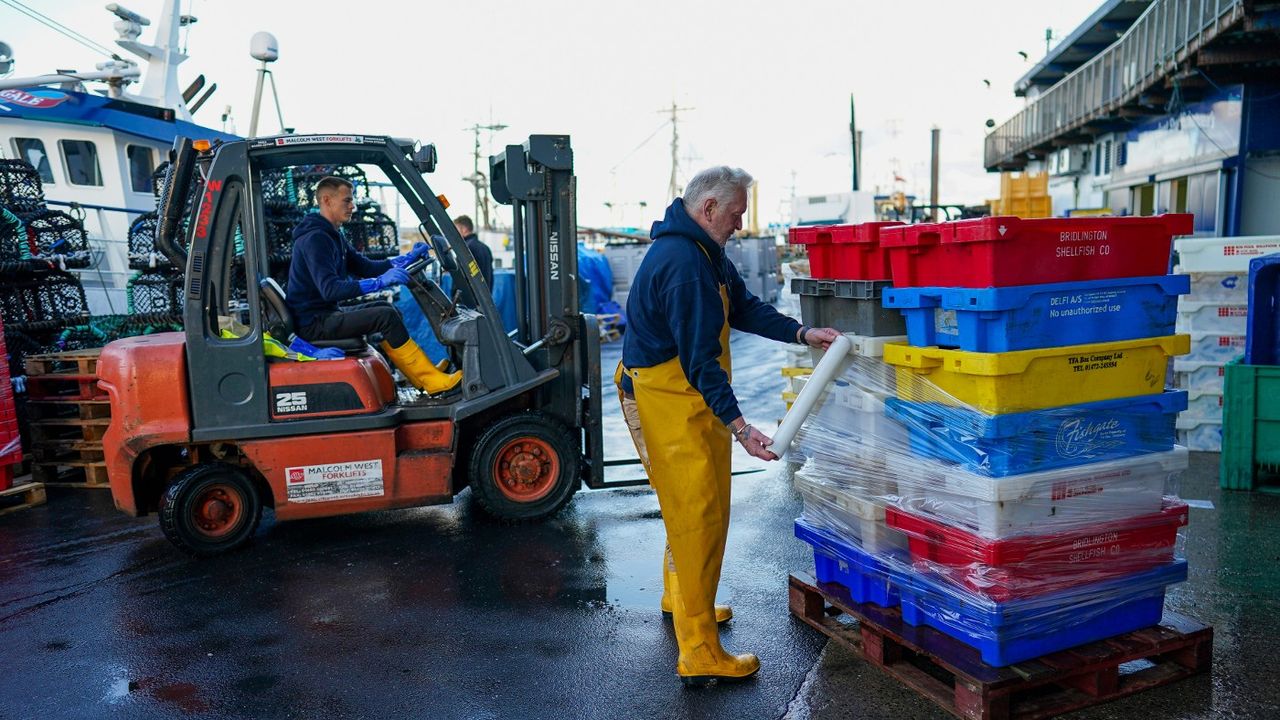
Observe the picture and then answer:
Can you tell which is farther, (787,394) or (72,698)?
(787,394)

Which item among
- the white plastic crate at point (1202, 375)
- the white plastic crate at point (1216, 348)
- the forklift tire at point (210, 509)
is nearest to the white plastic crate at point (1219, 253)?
the white plastic crate at point (1216, 348)

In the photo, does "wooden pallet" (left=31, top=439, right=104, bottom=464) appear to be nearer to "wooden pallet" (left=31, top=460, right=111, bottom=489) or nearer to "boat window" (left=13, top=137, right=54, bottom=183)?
"wooden pallet" (left=31, top=460, right=111, bottom=489)

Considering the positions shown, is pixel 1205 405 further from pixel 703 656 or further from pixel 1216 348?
pixel 703 656

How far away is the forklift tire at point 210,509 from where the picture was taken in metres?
5.77

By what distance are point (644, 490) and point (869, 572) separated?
333 centimetres

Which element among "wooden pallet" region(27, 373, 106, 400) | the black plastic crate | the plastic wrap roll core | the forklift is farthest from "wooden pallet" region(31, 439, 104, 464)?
the plastic wrap roll core

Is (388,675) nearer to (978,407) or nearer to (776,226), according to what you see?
(978,407)

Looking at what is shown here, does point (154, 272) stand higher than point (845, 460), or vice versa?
point (154, 272)

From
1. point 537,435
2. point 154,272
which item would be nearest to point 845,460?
point 537,435

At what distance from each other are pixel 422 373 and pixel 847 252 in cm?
→ 341

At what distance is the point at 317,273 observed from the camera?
5.88 metres

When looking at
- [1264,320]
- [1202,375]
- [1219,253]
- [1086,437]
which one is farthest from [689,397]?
[1202,375]

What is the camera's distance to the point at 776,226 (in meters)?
66.8

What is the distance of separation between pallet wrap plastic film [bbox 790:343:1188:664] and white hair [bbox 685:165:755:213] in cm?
90
